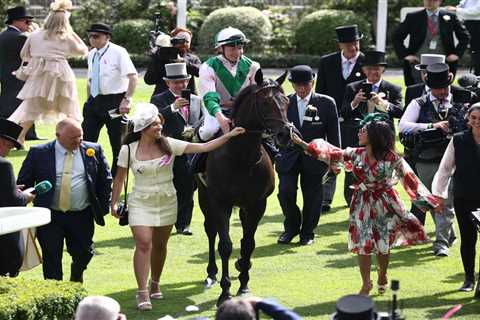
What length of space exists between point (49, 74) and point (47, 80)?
0.36 ft

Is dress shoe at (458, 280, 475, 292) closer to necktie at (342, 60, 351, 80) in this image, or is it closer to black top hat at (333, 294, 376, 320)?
necktie at (342, 60, 351, 80)

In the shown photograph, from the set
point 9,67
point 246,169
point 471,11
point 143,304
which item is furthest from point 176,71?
point 471,11

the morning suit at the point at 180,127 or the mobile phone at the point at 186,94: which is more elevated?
the mobile phone at the point at 186,94

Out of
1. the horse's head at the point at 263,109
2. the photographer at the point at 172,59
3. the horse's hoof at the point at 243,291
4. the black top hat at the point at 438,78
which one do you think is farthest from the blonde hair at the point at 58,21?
the horse's hoof at the point at 243,291

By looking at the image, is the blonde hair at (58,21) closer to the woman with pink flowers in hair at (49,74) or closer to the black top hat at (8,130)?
the woman with pink flowers in hair at (49,74)

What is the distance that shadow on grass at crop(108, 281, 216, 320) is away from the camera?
11.6m

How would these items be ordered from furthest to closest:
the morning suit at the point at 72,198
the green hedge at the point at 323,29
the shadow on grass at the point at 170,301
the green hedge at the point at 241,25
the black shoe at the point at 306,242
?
the green hedge at the point at 323,29, the green hedge at the point at 241,25, the black shoe at the point at 306,242, the morning suit at the point at 72,198, the shadow on grass at the point at 170,301

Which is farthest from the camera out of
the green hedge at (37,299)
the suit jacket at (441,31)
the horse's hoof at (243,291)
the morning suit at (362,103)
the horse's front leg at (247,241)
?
the suit jacket at (441,31)

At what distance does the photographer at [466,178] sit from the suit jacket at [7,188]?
381 cm

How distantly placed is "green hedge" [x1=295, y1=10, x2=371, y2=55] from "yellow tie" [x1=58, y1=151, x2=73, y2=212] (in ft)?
68.5

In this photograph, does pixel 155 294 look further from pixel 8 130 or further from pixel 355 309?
pixel 355 309

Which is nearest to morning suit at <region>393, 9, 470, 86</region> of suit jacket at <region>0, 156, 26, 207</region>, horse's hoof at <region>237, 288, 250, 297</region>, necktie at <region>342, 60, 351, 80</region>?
necktie at <region>342, 60, 351, 80</region>

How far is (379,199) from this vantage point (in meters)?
12.0

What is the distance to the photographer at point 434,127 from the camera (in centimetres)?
1362
